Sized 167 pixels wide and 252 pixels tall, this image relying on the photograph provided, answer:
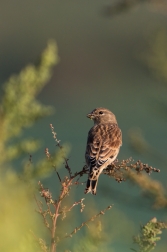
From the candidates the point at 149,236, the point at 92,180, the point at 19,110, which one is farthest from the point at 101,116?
the point at 19,110

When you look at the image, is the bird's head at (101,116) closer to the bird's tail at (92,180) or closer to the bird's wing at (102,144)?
the bird's wing at (102,144)

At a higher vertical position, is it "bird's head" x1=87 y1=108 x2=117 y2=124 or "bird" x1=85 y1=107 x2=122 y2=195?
"bird's head" x1=87 y1=108 x2=117 y2=124

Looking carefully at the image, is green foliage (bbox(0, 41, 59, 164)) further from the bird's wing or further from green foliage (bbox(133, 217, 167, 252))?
the bird's wing

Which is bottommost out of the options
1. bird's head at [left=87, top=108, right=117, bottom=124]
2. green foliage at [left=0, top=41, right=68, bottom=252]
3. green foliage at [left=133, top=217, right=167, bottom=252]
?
green foliage at [left=0, top=41, right=68, bottom=252]

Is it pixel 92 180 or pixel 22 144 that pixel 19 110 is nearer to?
pixel 22 144

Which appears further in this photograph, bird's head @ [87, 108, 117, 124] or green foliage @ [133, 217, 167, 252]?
bird's head @ [87, 108, 117, 124]

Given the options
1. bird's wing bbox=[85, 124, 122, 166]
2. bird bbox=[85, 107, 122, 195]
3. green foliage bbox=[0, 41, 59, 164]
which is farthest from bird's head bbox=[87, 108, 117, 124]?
green foliage bbox=[0, 41, 59, 164]
